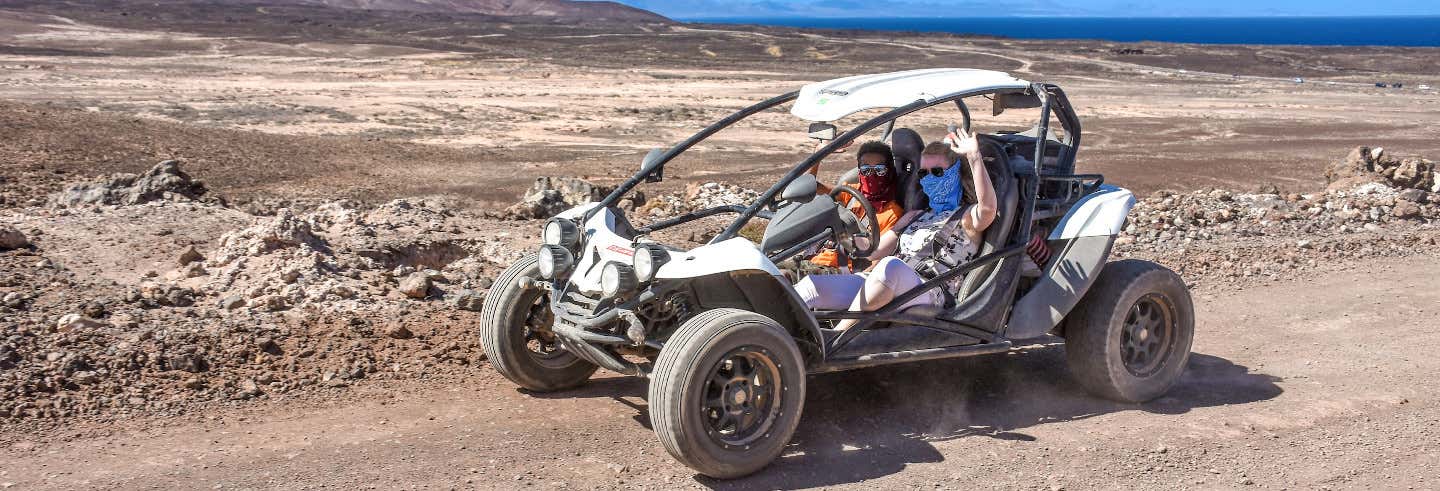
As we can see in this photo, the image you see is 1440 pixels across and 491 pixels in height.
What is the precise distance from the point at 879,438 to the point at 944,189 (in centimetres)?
136

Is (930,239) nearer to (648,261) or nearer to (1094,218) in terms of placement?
(1094,218)

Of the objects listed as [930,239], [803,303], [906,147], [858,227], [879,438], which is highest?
[906,147]

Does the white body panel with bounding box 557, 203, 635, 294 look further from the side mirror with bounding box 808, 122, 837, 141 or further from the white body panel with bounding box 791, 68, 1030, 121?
the side mirror with bounding box 808, 122, 837, 141

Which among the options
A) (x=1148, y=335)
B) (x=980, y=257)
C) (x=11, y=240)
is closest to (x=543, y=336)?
(x=980, y=257)

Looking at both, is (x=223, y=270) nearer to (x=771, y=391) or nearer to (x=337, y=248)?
(x=337, y=248)

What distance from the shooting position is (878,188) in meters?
6.93

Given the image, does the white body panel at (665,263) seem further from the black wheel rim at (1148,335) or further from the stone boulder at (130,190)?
the stone boulder at (130,190)

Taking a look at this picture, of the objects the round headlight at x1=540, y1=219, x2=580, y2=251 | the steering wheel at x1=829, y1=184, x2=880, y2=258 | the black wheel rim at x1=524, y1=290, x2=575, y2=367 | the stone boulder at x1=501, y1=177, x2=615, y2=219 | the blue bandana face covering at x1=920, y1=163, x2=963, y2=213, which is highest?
the blue bandana face covering at x1=920, y1=163, x2=963, y2=213

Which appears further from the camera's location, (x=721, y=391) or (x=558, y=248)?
(x=558, y=248)

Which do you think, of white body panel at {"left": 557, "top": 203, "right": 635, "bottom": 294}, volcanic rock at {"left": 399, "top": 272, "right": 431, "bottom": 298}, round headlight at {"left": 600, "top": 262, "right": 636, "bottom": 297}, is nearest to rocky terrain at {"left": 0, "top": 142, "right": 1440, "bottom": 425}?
volcanic rock at {"left": 399, "top": 272, "right": 431, "bottom": 298}

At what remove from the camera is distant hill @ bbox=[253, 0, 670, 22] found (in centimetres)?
15150

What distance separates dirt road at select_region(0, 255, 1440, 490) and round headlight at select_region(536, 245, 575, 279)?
2.69ft

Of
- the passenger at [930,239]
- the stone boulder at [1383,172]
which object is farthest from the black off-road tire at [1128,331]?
the stone boulder at [1383,172]

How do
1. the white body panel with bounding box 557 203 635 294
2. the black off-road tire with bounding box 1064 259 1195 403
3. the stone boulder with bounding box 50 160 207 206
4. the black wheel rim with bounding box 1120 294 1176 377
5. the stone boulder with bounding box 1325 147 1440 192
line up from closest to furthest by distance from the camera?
the white body panel with bounding box 557 203 635 294 → the black off-road tire with bounding box 1064 259 1195 403 → the black wheel rim with bounding box 1120 294 1176 377 → the stone boulder with bounding box 50 160 207 206 → the stone boulder with bounding box 1325 147 1440 192
